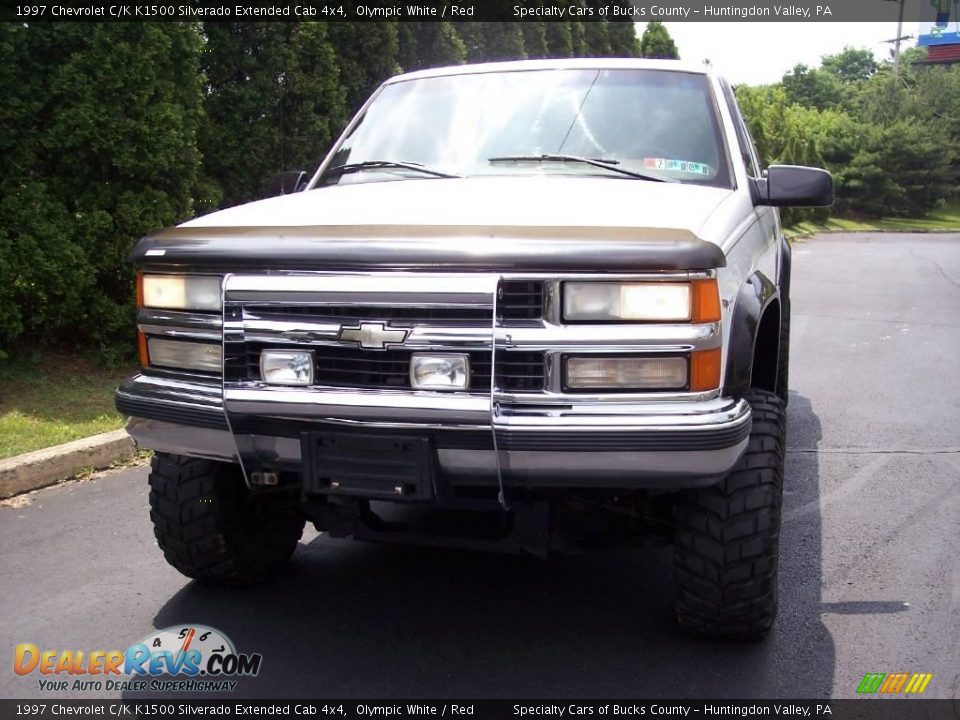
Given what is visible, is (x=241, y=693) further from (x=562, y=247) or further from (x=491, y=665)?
(x=562, y=247)

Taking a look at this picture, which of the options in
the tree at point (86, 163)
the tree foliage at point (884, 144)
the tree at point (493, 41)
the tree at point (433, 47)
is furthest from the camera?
the tree foliage at point (884, 144)

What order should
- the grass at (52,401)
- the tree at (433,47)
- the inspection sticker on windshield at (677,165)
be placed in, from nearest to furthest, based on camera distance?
the inspection sticker on windshield at (677,165) → the grass at (52,401) → the tree at (433,47)

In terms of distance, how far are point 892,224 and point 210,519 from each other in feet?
152

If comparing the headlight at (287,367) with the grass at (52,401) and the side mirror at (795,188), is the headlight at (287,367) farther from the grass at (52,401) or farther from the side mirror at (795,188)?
the grass at (52,401)

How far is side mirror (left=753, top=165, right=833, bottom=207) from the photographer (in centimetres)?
380

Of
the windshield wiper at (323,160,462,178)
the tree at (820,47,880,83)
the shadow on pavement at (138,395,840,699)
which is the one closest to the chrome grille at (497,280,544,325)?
the shadow on pavement at (138,395,840,699)

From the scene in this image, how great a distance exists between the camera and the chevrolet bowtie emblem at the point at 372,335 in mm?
2887

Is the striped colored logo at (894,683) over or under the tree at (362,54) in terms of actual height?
under

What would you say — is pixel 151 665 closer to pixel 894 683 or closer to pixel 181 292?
pixel 181 292

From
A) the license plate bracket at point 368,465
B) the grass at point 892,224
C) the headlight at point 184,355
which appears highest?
the headlight at point 184,355

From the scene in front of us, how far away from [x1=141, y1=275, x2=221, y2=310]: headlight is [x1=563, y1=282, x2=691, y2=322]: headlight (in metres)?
1.12

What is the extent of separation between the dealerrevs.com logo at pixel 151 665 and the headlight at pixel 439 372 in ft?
3.74

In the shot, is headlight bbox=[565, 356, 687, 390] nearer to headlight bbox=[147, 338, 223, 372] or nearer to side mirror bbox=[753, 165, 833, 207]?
headlight bbox=[147, 338, 223, 372]

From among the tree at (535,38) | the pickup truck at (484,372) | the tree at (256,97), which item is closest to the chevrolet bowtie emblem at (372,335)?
the pickup truck at (484,372)
